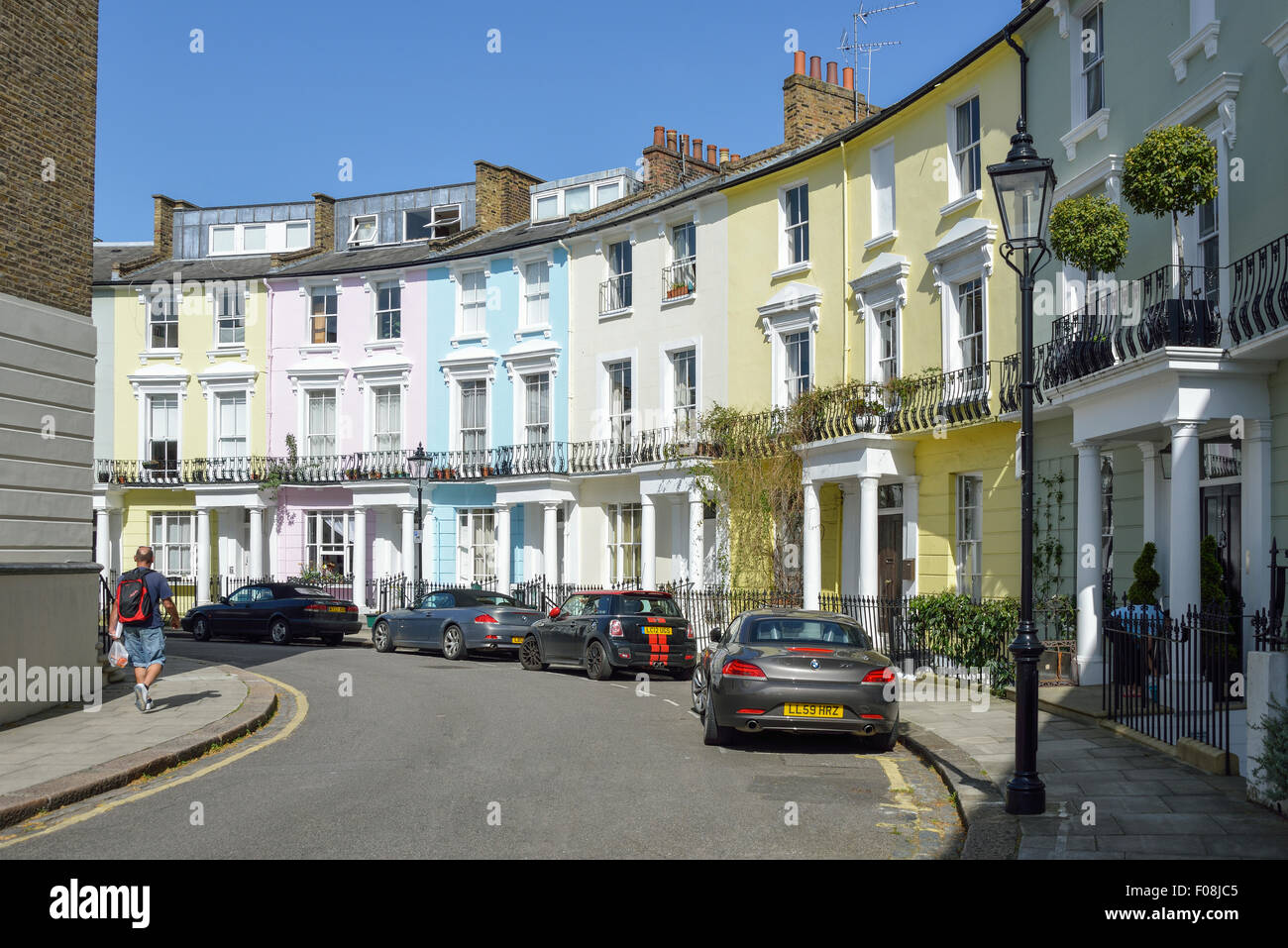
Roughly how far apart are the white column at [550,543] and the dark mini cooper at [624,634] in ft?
37.6

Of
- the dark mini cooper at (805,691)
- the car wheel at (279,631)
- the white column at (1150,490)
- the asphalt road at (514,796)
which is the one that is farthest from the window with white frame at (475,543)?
the dark mini cooper at (805,691)

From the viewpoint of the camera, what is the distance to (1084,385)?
15.1 meters

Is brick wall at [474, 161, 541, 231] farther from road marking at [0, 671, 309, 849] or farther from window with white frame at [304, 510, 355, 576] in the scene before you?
road marking at [0, 671, 309, 849]

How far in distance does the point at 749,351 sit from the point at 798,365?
1.48 metres

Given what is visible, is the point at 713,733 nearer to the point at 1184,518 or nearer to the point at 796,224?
the point at 1184,518

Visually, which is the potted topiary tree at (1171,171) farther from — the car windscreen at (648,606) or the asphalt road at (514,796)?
the car windscreen at (648,606)

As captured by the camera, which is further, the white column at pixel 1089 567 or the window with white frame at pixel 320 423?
the window with white frame at pixel 320 423

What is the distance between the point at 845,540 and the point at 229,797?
17.0 meters

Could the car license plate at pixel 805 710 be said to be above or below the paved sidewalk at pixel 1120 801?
above

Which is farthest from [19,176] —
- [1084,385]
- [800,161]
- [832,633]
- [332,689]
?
[800,161]

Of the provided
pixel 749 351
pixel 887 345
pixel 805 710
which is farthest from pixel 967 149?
pixel 805 710

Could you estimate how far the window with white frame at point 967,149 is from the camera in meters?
20.7

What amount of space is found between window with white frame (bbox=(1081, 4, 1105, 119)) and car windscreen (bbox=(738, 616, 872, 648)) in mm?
9311

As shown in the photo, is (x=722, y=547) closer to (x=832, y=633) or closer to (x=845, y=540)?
(x=845, y=540)
